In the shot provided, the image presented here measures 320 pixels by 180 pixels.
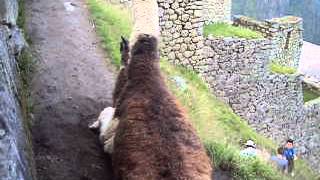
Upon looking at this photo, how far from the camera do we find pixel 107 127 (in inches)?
262

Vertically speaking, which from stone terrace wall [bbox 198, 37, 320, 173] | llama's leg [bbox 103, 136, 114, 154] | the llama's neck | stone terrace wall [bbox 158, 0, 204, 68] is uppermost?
the llama's neck

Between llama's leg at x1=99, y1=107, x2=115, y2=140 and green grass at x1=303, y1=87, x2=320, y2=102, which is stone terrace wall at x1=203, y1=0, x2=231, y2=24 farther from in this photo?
llama's leg at x1=99, y1=107, x2=115, y2=140

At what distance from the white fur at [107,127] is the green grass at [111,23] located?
10.1 feet

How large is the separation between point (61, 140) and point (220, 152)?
91.9 inches

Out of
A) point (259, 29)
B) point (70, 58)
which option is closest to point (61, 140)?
point (70, 58)

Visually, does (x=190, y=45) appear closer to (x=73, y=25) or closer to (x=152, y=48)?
(x=73, y=25)

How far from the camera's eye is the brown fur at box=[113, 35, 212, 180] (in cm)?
497

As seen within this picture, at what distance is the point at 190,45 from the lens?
41.2 feet

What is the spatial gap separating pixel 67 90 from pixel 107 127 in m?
1.76

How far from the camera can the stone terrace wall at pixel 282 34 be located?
685 inches

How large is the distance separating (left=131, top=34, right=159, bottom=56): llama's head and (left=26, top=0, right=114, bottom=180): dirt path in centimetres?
110

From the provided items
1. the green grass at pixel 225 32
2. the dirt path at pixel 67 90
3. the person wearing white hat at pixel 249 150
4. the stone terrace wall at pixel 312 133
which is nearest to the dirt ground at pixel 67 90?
the dirt path at pixel 67 90

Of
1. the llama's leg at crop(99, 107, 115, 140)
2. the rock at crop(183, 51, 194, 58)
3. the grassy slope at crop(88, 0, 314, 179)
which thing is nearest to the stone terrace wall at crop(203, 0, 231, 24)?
the rock at crop(183, 51, 194, 58)

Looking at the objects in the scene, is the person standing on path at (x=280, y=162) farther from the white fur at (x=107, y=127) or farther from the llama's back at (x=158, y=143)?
the llama's back at (x=158, y=143)
